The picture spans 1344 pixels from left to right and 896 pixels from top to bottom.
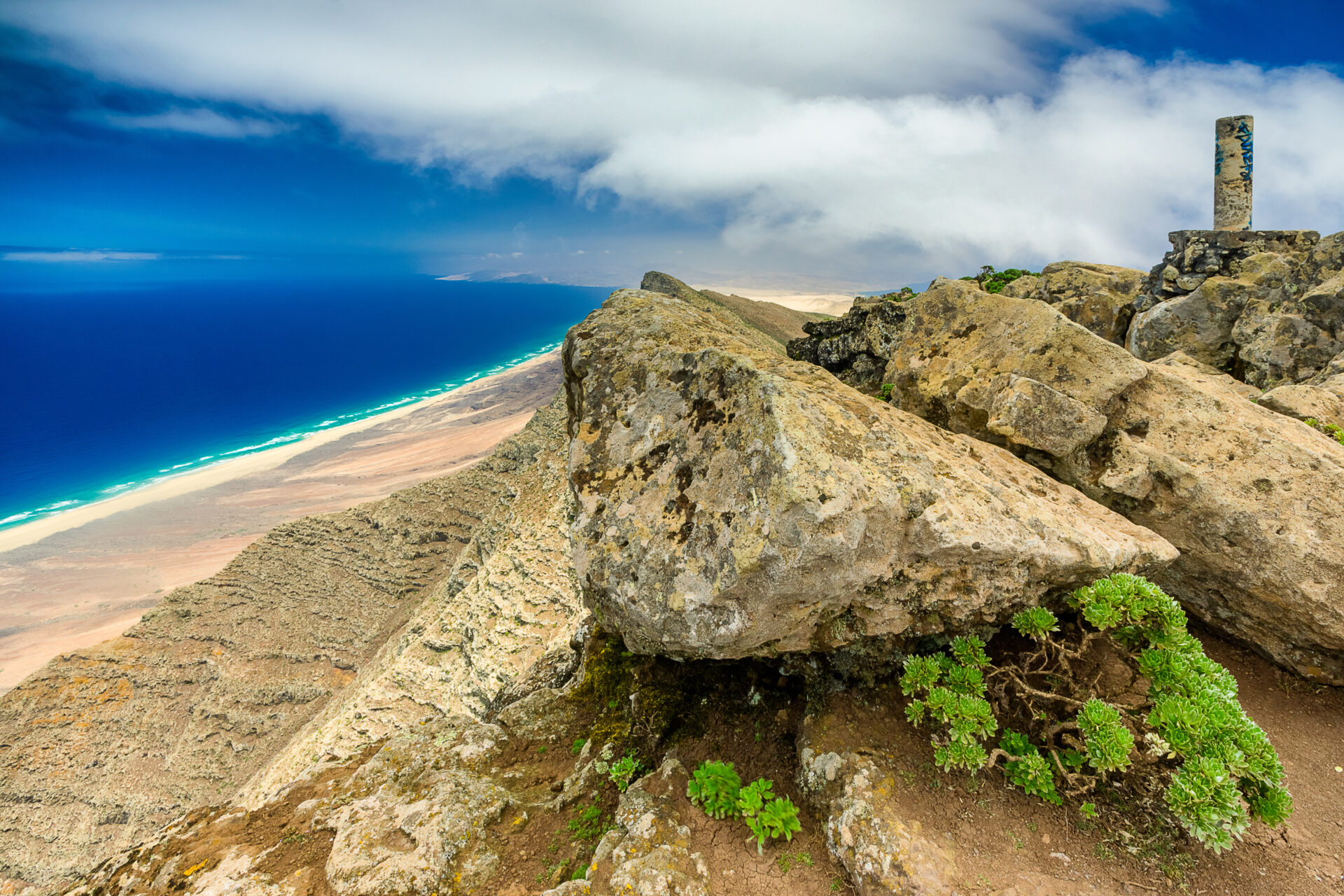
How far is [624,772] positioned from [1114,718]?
4736 mm

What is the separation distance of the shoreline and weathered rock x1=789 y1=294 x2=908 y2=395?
8767 centimetres

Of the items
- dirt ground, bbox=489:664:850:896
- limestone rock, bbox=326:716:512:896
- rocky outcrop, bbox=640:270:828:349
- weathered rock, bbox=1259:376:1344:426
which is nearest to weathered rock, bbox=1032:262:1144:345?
weathered rock, bbox=1259:376:1344:426

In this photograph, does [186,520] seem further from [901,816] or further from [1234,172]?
[1234,172]

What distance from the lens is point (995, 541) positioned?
5.17 metres

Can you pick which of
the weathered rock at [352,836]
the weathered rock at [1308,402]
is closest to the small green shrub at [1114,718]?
the weathered rock at [352,836]

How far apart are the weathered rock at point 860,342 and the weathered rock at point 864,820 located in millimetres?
11127

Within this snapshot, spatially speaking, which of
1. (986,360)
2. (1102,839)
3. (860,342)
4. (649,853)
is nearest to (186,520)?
(860,342)

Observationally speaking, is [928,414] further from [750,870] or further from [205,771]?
[205,771]

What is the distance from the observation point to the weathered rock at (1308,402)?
8367 millimetres

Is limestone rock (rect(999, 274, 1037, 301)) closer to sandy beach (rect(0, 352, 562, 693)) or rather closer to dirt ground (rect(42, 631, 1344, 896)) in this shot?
dirt ground (rect(42, 631, 1344, 896))

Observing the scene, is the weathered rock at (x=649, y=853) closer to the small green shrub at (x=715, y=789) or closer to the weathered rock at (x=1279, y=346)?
the small green shrub at (x=715, y=789)

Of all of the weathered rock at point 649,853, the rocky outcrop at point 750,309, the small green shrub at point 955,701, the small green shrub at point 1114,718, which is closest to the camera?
the small green shrub at point 1114,718

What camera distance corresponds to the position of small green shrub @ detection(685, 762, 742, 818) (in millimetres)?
5270

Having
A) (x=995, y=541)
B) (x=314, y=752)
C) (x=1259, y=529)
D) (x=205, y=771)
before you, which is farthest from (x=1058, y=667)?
(x=205, y=771)
